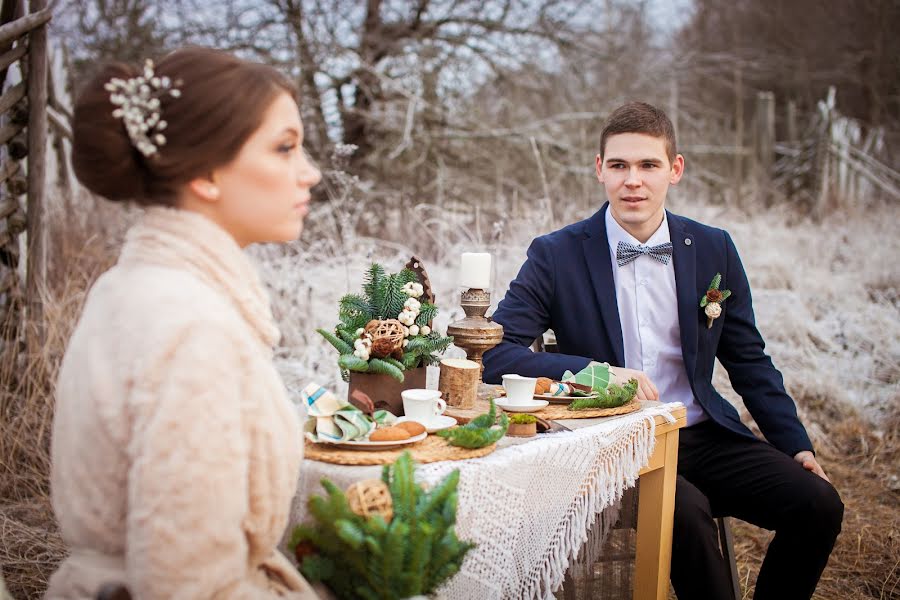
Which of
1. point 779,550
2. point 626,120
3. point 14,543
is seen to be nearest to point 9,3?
point 14,543

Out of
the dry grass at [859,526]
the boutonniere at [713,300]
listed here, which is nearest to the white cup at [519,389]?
the boutonniere at [713,300]

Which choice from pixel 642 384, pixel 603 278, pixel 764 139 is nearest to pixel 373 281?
pixel 642 384

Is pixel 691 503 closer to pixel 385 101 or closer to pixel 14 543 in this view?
pixel 14 543

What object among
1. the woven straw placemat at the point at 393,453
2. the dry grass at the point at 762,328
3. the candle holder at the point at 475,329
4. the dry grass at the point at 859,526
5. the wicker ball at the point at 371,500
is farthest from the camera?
the dry grass at the point at 762,328

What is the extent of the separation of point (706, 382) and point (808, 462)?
451 mm

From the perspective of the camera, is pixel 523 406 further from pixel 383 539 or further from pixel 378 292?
pixel 383 539

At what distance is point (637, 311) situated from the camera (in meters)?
3.03

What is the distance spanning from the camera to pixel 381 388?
2178 millimetres

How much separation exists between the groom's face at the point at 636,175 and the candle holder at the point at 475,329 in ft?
2.91

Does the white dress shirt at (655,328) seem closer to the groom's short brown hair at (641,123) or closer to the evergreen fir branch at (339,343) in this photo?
the groom's short brown hair at (641,123)

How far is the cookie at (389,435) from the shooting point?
1891mm

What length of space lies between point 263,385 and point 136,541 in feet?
1.07

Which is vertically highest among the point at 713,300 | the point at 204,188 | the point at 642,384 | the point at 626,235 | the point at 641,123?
the point at 641,123

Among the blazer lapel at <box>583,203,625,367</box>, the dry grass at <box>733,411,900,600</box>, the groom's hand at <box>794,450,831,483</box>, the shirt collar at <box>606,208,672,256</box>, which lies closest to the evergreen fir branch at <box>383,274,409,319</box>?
the blazer lapel at <box>583,203,625,367</box>
